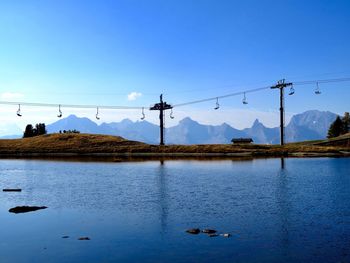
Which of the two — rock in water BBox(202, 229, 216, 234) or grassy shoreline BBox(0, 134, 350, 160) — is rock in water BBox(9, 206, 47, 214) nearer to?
rock in water BBox(202, 229, 216, 234)

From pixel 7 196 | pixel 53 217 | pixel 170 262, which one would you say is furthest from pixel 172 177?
pixel 170 262

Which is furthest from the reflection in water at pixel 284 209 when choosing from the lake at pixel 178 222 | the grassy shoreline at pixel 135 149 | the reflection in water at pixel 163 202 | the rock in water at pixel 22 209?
the grassy shoreline at pixel 135 149

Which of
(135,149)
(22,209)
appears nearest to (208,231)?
(22,209)

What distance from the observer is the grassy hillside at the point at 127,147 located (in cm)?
15400

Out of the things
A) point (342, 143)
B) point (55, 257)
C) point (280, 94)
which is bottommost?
point (55, 257)

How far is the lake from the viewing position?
26.8 m

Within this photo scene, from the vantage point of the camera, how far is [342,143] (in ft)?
555

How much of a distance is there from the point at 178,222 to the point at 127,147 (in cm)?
13685

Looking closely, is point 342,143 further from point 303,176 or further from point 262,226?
point 262,226

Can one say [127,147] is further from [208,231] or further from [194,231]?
[208,231]

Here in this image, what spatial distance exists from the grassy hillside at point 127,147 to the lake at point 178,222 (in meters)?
91.5

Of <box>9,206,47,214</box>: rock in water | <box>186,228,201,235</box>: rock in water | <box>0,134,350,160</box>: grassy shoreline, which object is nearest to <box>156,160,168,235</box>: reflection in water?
<box>186,228,201,235</box>: rock in water

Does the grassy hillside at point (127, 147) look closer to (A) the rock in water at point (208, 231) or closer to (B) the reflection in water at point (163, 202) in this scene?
(B) the reflection in water at point (163, 202)

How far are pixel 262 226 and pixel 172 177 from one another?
4206cm
